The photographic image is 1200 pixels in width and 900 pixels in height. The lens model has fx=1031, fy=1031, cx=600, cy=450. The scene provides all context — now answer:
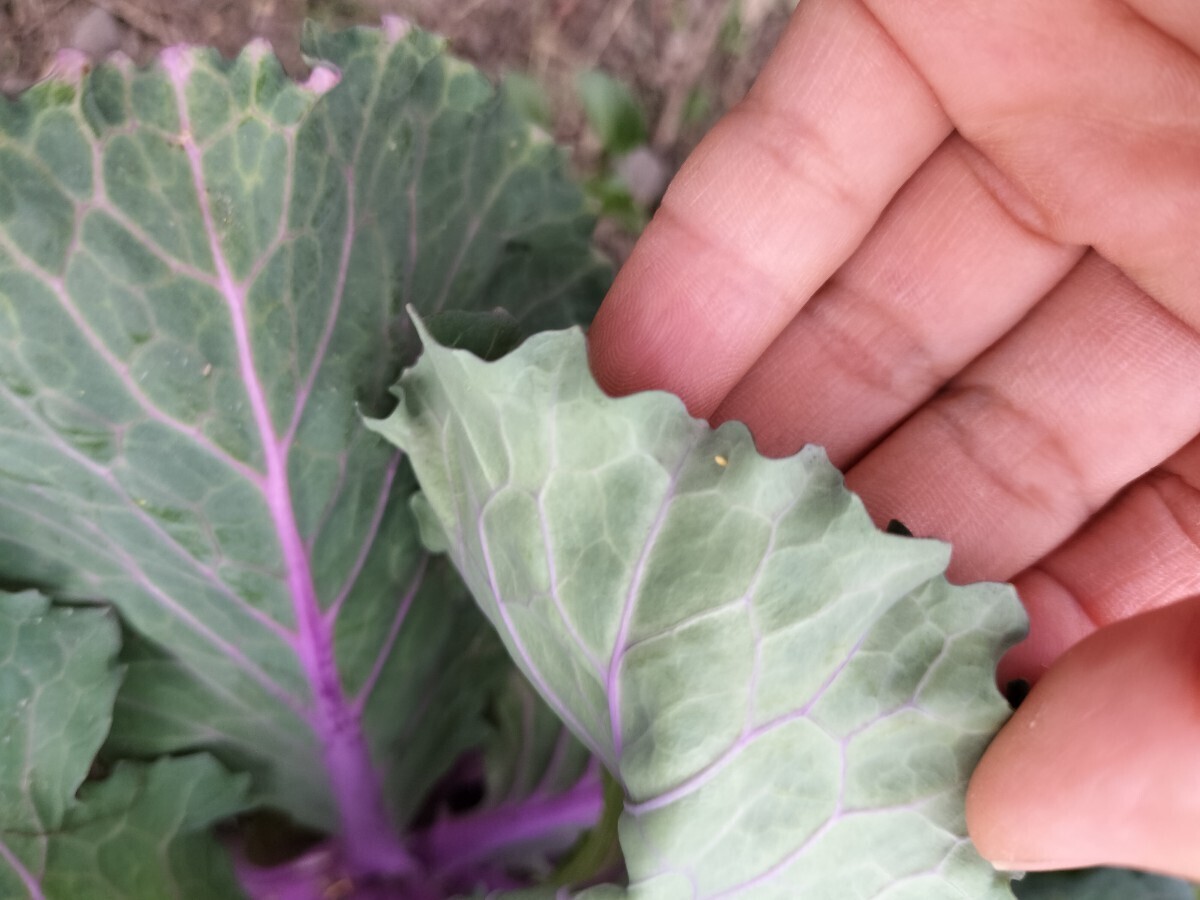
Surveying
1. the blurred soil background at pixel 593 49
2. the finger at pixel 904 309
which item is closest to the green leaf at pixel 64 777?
the finger at pixel 904 309

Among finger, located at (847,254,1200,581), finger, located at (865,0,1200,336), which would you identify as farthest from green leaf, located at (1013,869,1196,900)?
finger, located at (865,0,1200,336)

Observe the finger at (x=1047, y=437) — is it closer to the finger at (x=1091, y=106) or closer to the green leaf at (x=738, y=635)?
the finger at (x=1091, y=106)

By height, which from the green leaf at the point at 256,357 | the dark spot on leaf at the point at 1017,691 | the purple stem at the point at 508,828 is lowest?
the purple stem at the point at 508,828

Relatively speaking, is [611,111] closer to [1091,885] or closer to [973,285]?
[973,285]

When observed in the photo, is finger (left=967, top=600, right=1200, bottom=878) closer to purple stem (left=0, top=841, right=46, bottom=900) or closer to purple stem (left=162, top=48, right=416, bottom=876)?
purple stem (left=162, top=48, right=416, bottom=876)

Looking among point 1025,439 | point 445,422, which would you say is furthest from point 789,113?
point 445,422

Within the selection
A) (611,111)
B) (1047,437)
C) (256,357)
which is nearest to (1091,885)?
(1047,437)
